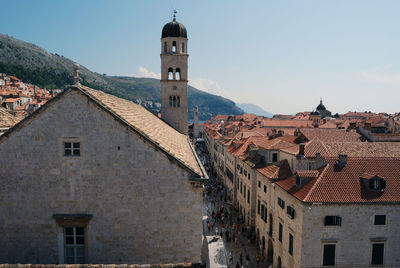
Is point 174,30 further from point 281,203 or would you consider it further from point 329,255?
point 329,255

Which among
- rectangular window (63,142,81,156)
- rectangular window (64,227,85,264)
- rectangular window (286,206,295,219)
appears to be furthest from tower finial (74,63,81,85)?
rectangular window (286,206,295,219)

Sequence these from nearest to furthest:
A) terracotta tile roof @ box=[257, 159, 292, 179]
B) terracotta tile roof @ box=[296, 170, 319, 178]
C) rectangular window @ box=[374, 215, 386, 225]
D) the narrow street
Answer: rectangular window @ box=[374, 215, 386, 225] → terracotta tile roof @ box=[296, 170, 319, 178] → terracotta tile roof @ box=[257, 159, 292, 179] → the narrow street

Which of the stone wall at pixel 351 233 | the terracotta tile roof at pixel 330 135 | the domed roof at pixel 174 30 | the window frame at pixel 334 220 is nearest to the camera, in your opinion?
the stone wall at pixel 351 233

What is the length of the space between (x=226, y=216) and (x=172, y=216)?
3190 cm

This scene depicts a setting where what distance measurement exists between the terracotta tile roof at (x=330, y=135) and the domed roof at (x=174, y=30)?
915 inches

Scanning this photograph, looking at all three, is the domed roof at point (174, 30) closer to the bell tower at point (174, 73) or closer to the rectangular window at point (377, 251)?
the bell tower at point (174, 73)

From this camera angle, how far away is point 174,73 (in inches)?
1582

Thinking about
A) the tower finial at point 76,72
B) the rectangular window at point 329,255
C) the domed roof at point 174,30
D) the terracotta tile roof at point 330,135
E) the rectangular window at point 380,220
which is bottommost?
the rectangular window at point 329,255

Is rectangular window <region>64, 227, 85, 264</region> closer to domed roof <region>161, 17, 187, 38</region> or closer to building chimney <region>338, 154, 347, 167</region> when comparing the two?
building chimney <region>338, 154, 347, 167</region>

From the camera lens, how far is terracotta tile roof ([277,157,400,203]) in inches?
901

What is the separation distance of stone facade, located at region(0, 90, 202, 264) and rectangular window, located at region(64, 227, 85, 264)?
0.25m

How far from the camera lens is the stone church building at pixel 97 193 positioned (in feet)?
41.1

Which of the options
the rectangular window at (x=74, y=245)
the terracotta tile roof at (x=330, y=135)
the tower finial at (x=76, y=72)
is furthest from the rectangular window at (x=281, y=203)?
the tower finial at (x=76, y=72)

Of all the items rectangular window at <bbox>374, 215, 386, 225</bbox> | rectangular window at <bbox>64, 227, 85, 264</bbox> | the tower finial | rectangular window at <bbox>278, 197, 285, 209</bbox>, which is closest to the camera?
the tower finial
